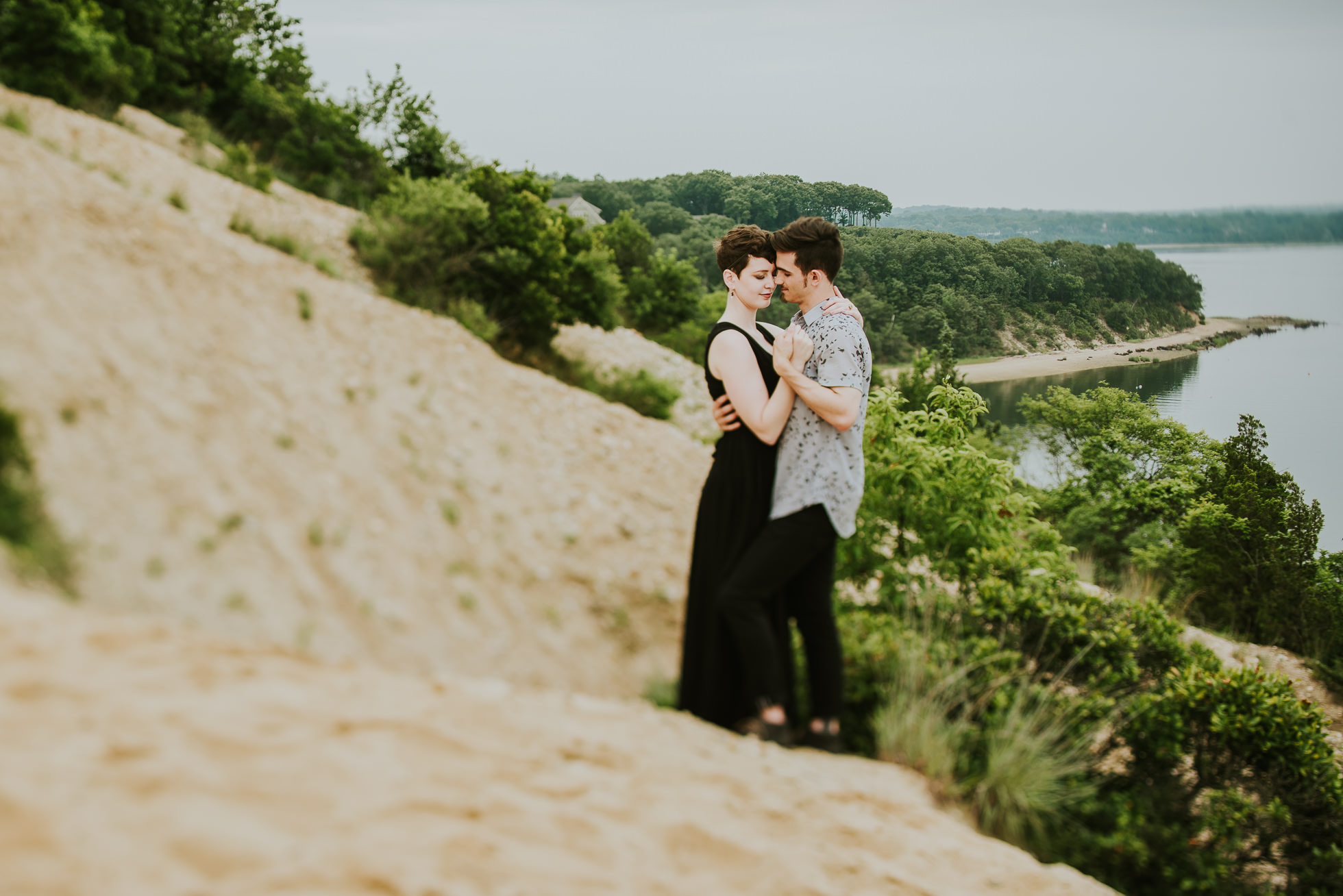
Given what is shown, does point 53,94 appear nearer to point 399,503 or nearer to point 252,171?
point 252,171

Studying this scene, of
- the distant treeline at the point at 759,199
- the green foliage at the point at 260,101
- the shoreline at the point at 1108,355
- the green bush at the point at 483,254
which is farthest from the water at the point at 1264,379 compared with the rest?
the green foliage at the point at 260,101

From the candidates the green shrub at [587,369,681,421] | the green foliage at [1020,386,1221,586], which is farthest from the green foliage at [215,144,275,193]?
the green foliage at [1020,386,1221,586]

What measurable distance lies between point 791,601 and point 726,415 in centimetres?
75

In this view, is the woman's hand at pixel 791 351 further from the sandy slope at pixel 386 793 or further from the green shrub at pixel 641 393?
the green shrub at pixel 641 393

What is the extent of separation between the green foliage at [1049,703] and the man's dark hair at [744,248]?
1.75m

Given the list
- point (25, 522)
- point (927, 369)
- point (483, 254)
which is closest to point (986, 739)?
point (25, 522)

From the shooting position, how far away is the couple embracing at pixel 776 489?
2.67 meters

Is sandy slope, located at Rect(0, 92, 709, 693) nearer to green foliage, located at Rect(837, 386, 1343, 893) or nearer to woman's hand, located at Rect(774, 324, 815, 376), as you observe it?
green foliage, located at Rect(837, 386, 1343, 893)

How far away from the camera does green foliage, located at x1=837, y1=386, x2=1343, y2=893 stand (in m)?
3.13

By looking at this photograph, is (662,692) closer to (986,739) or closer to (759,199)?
(986,739)

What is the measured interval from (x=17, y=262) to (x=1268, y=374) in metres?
10.9

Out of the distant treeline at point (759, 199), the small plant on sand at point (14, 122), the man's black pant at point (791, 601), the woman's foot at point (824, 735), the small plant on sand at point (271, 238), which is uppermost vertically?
the distant treeline at point (759, 199)

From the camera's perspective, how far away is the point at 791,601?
2.87 meters

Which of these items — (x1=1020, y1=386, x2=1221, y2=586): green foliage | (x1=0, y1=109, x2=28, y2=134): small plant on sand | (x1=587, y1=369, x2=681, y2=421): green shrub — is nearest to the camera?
(x1=0, y1=109, x2=28, y2=134): small plant on sand
